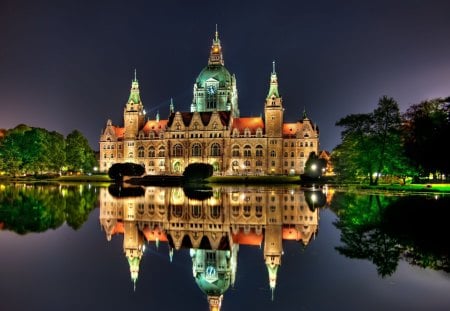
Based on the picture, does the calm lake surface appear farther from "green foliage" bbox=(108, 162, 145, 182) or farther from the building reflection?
"green foliage" bbox=(108, 162, 145, 182)

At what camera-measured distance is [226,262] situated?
14.9 metres

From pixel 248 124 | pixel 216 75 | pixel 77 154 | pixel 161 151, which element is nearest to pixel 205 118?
pixel 248 124

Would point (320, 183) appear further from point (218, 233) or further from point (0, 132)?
point (0, 132)

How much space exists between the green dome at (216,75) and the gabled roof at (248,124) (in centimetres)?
1929

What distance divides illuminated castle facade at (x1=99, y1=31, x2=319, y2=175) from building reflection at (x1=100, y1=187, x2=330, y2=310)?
78016 millimetres

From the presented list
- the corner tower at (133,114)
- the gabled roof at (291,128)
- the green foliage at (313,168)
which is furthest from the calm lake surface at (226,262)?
the corner tower at (133,114)

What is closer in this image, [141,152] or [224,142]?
[224,142]

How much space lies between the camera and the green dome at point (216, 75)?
13300 centimetres

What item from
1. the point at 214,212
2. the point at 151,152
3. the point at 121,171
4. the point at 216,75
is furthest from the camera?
the point at 216,75

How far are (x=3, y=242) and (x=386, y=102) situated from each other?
54579mm

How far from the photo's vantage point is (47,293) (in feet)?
37.5

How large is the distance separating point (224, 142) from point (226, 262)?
9700cm

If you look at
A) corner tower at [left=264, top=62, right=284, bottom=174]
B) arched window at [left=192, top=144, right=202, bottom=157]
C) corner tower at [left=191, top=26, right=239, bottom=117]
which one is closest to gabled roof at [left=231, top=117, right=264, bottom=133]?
corner tower at [left=264, top=62, right=284, bottom=174]

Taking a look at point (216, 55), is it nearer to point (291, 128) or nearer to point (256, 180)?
point (291, 128)
